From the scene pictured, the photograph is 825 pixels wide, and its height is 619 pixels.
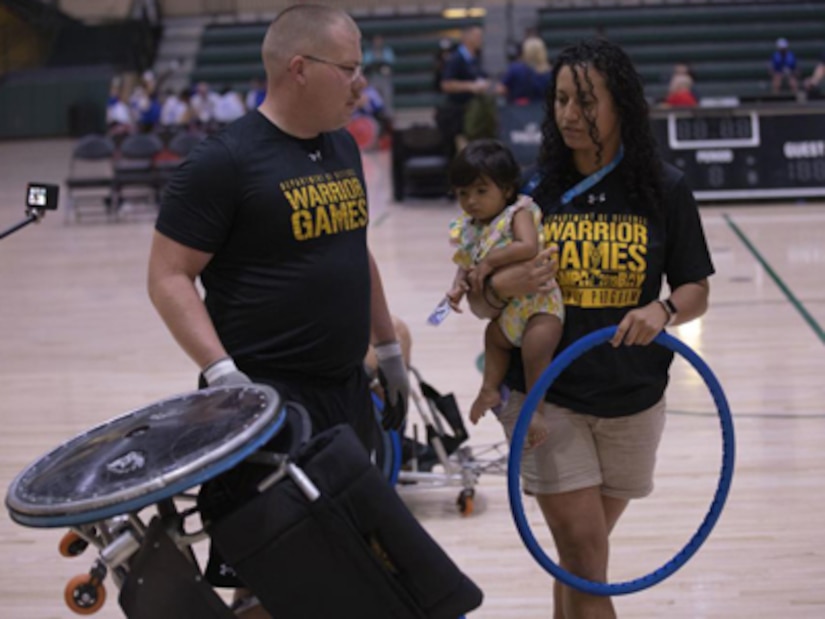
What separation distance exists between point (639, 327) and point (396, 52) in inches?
989

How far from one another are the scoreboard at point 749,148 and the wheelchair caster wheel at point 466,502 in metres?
9.22

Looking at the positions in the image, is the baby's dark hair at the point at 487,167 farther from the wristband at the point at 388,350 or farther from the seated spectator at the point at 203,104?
the seated spectator at the point at 203,104

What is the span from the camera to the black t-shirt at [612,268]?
3.28 m

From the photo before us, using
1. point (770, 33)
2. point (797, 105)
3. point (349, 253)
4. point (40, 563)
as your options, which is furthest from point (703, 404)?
point (770, 33)

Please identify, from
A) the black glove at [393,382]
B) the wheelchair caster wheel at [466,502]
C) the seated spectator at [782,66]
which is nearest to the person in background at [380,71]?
the seated spectator at [782,66]

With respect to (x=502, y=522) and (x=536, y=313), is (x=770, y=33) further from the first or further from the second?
(x=536, y=313)

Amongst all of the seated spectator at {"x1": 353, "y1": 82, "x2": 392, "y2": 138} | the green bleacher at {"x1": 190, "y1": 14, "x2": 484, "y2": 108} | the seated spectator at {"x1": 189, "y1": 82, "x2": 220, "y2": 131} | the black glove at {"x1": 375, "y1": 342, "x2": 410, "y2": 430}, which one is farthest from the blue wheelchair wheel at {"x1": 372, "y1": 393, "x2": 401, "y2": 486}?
the green bleacher at {"x1": 190, "y1": 14, "x2": 484, "y2": 108}

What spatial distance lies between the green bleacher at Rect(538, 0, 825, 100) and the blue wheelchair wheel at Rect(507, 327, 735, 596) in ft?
74.9

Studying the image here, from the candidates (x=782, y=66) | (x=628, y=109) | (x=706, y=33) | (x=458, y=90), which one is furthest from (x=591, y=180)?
(x=706, y=33)

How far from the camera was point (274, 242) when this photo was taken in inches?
128

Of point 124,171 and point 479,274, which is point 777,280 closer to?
point 479,274

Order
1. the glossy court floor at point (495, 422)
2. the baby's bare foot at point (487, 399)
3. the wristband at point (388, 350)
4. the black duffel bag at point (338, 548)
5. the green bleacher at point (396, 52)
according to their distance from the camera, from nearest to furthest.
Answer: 1. the black duffel bag at point (338, 548)
2. the baby's bare foot at point (487, 399)
3. the wristband at point (388, 350)
4. the glossy court floor at point (495, 422)
5. the green bleacher at point (396, 52)

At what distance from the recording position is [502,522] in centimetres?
533

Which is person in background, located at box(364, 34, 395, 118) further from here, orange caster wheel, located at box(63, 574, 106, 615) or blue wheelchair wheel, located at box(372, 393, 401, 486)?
orange caster wheel, located at box(63, 574, 106, 615)
